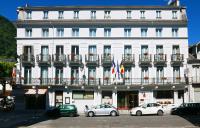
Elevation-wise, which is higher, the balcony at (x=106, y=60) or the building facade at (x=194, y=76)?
the balcony at (x=106, y=60)

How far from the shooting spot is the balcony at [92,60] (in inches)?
1960

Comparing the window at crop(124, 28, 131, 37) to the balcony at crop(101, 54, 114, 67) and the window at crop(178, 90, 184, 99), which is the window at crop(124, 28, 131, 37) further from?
the window at crop(178, 90, 184, 99)

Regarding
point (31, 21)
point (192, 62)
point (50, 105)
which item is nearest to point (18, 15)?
point (31, 21)

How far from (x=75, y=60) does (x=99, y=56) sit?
3232mm

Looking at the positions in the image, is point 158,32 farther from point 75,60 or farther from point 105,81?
point 75,60

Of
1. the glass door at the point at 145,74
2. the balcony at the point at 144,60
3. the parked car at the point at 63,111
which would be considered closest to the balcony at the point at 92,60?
the balcony at the point at 144,60

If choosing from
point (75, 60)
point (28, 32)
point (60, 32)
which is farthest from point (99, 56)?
point (28, 32)

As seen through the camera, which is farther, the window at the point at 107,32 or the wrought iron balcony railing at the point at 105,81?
the window at the point at 107,32

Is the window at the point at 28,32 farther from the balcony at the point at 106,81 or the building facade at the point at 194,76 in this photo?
the building facade at the point at 194,76

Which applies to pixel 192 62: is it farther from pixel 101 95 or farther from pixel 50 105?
pixel 50 105

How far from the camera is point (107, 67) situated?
50.2 m

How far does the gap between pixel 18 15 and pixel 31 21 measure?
7.45ft

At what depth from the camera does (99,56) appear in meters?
50.1

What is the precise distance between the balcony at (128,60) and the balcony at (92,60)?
3.57 metres
